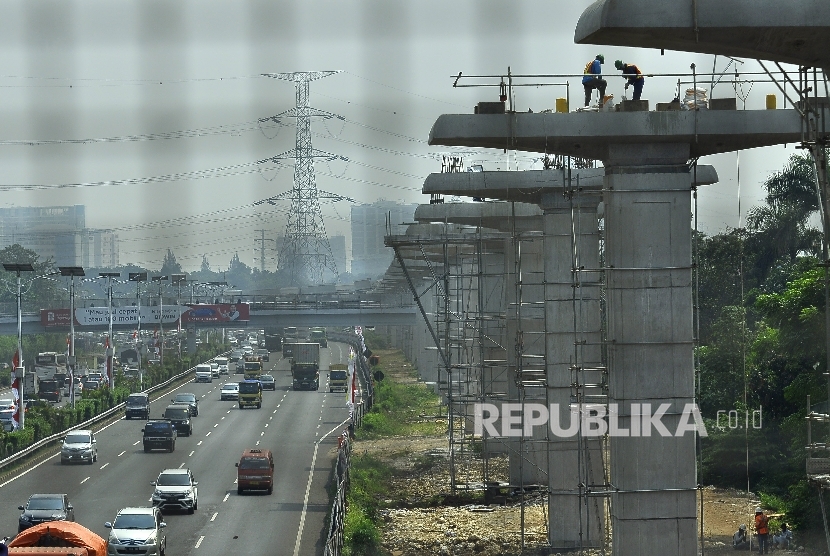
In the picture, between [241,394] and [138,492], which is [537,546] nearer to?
[138,492]

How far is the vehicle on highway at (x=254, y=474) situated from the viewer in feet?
101

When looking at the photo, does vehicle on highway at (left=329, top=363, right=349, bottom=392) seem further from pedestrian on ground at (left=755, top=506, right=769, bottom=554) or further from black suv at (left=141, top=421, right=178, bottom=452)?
pedestrian on ground at (left=755, top=506, right=769, bottom=554)

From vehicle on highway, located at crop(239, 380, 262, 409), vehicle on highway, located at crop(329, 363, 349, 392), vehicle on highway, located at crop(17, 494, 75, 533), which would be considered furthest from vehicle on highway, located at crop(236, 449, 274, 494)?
vehicle on highway, located at crop(329, 363, 349, 392)

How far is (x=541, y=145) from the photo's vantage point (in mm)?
Result: 16859

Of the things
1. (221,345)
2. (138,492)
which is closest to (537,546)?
(138,492)

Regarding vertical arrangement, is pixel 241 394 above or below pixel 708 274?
below

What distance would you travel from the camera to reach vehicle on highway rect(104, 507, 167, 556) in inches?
849

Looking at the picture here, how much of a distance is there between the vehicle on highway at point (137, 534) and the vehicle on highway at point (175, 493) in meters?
4.89

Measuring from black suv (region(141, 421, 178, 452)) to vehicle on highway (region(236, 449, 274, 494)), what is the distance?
8795 mm

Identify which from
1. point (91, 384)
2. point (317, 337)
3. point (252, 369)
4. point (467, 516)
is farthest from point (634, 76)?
point (317, 337)

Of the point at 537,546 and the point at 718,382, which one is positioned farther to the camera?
the point at 718,382

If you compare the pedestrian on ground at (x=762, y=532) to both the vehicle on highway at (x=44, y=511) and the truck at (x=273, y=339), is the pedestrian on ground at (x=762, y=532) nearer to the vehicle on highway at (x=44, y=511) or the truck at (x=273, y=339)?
the vehicle on highway at (x=44, y=511)

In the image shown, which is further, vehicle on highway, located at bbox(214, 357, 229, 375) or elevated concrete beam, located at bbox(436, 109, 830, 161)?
vehicle on highway, located at bbox(214, 357, 229, 375)

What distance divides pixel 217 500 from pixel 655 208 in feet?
54.9
